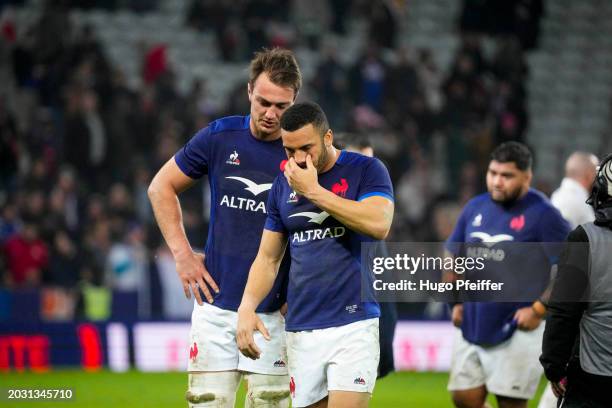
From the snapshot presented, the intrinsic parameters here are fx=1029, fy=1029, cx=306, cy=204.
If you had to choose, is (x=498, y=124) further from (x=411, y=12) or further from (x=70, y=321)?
(x=70, y=321)

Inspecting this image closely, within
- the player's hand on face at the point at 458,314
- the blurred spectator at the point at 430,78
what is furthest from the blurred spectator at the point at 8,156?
the player's hand on face at the point at 458,314

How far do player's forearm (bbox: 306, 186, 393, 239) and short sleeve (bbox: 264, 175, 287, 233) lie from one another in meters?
0.49

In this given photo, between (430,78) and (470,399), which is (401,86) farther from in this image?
(470,399)

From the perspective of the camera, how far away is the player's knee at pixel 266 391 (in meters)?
6.23

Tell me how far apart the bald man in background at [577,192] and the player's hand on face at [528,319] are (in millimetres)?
1309

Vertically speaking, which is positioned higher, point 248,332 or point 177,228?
point 177,228

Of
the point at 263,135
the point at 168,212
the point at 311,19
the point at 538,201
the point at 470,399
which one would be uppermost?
the point at 311,19

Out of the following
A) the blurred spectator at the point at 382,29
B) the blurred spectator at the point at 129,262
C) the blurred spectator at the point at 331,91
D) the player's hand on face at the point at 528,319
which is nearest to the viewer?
the player's hand on face at the point at 528,319

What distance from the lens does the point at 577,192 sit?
8.98 m

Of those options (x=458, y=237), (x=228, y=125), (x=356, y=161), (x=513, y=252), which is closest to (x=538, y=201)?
(x=513, y=252)

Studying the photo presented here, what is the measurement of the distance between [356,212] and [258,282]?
30.9 inches

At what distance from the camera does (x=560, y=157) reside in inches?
724

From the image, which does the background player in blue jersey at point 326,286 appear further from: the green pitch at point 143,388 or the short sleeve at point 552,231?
the green pitch at point 143,388

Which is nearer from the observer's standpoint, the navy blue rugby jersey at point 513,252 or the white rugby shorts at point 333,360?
the white rugby shorts at point 333,360
